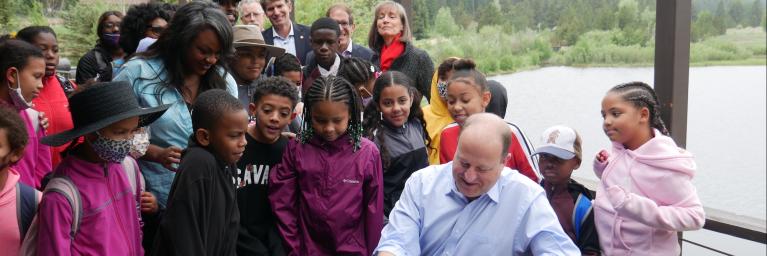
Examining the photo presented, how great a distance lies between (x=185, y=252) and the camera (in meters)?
2.93

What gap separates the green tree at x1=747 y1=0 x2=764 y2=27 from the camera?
12.1 feet

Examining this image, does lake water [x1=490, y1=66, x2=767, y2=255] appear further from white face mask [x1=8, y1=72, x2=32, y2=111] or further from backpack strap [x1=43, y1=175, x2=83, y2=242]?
white face mask [x1=8, y1=72, x2=32, y2=111]

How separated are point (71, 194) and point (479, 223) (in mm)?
1526

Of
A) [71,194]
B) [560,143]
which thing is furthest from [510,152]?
[71,194]

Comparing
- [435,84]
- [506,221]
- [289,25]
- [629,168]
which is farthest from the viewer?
[289,25]

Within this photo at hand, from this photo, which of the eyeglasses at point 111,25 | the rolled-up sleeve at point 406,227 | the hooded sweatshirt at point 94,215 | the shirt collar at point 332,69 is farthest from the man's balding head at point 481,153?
the eyeglasses at point 111,25

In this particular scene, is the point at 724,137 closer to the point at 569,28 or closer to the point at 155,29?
the point at 569,28

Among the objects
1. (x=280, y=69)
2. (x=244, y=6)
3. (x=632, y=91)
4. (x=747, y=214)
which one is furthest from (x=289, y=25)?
(x=747, y=214)

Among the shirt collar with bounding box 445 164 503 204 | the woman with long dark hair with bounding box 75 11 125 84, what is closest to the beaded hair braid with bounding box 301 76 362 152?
the shirt collar with bounding box 445 164 503 204

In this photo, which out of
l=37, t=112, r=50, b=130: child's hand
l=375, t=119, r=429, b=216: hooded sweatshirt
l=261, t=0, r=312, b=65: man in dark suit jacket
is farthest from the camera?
l=261, t=0, r=312, b=65: man in dark suit jacket

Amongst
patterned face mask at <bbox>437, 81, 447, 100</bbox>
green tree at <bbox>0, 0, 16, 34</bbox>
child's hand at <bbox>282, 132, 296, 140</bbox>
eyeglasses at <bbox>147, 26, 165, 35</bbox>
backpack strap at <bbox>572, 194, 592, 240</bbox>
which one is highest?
green tree at <bbox>0, 0, 16, 34</bbox>

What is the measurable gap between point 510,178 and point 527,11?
104 inches

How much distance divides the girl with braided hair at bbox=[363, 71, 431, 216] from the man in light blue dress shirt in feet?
4.11

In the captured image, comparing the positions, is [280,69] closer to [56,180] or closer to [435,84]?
[435,84]
